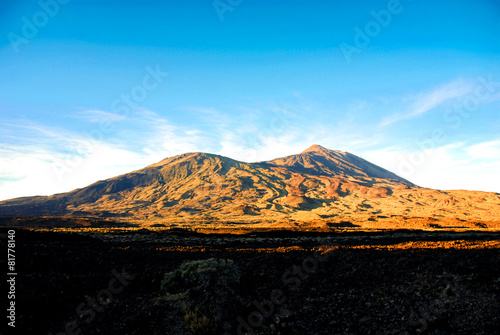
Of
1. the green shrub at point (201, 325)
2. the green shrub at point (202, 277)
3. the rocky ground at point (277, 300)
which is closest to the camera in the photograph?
the green shrub at point (201, 325)

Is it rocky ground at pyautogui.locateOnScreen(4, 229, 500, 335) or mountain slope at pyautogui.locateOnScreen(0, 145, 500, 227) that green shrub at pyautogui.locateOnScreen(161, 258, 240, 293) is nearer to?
rocky ground at pyautogui.locateOnScreen(4, 229, 500, 335)

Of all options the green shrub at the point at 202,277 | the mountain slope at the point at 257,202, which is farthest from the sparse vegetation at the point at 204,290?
the mountain slope at the point at 257,202

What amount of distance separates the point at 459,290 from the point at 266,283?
794 centimetres

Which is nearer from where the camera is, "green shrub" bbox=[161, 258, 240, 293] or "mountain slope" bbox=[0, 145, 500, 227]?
"green shrub" bbox=[161, 258, 240, 293]

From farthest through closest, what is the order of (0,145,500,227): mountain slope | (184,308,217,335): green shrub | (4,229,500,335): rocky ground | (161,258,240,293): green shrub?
(0,145,500,227): mountain slope → (161,258,240,293): green shrub → (4,229,500,335): rocky ground → (184,308,217,335): green shrub

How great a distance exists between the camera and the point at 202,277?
12.2 meters

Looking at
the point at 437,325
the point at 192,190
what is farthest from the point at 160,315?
the point at 192,190

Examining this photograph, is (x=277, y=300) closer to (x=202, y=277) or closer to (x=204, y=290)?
(x=204, y=290)

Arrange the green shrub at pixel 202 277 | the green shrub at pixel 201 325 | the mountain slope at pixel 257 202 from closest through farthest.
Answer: the green shrub at pixel 201 325, the green shrub at pixel 202 277, the mountain slope at pixel 257 202

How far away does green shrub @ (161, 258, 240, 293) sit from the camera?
467 inches

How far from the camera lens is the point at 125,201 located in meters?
173

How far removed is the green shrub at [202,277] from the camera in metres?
11.9

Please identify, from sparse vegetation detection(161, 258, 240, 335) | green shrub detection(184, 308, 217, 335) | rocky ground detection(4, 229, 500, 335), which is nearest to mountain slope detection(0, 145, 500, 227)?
rocky ground detection(4, 229, 500, 335)

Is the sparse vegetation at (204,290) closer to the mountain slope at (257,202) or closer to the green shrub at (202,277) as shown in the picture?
the green shrub at (202,277)
